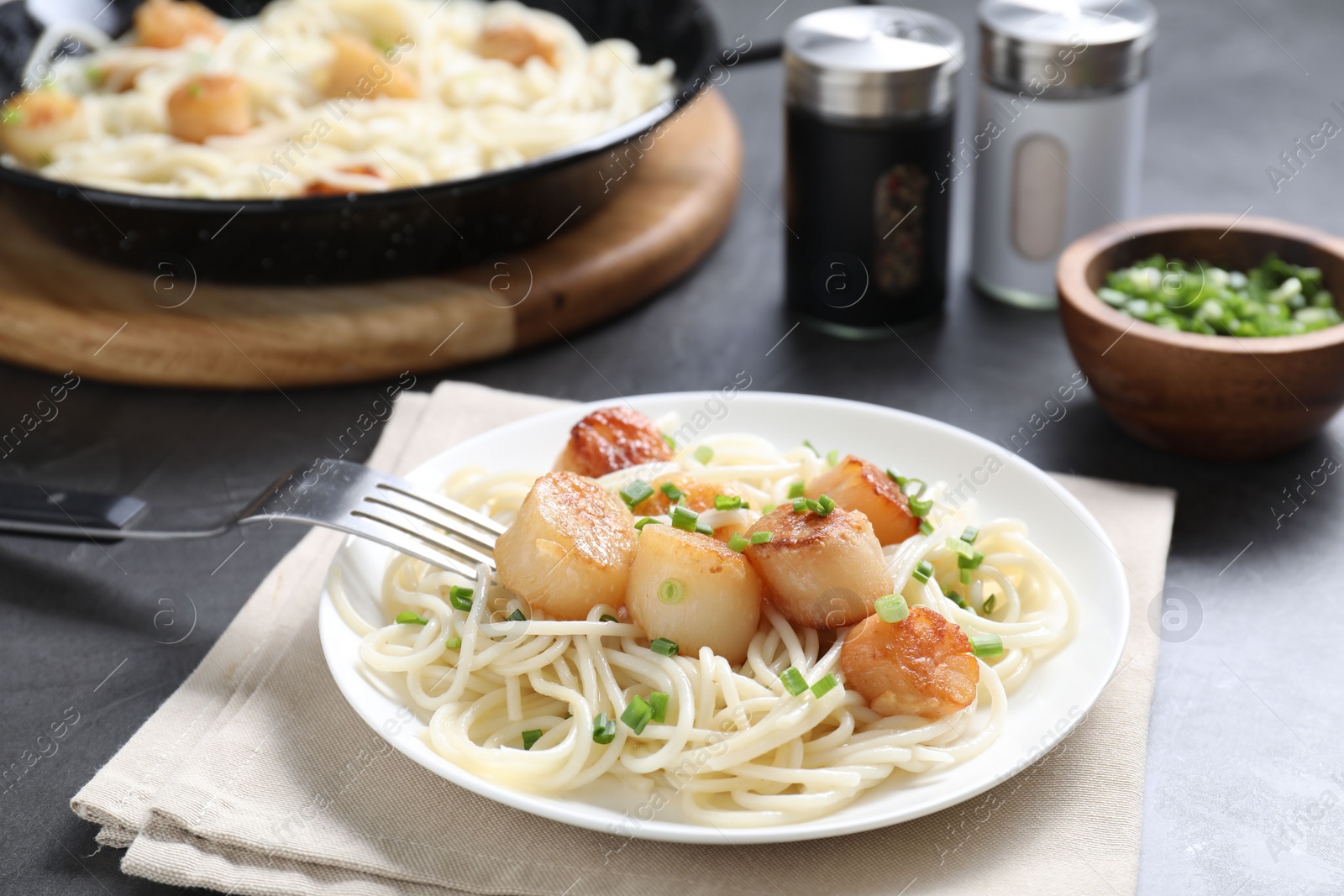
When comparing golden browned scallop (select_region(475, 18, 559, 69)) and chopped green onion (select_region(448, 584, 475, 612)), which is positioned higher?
golden browned scallop (select_region(475, 18, 559, 69))

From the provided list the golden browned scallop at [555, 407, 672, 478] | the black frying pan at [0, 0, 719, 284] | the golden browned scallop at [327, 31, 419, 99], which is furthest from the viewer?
the golden browned scallop at [327, 31, 419, 99]

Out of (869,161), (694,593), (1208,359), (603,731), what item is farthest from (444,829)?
(869,161)

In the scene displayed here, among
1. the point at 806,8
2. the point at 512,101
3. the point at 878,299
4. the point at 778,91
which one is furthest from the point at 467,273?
the point at 806,8

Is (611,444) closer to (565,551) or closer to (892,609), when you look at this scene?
(565,551)

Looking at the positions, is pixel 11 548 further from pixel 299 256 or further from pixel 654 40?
pixel 654 40

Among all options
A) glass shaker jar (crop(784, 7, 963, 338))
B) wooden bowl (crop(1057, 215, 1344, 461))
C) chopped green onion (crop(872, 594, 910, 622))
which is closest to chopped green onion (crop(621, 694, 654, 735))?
chopped green onion (crop(872, 594, 910, 622))

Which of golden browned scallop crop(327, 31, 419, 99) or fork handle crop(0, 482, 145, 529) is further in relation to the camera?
golden browned scallop crop(327, 31, 419, 99)

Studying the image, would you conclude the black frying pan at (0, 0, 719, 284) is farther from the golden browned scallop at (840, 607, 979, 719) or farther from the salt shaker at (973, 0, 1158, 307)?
the golden browned scallop at (840, 607, 979, 719)
